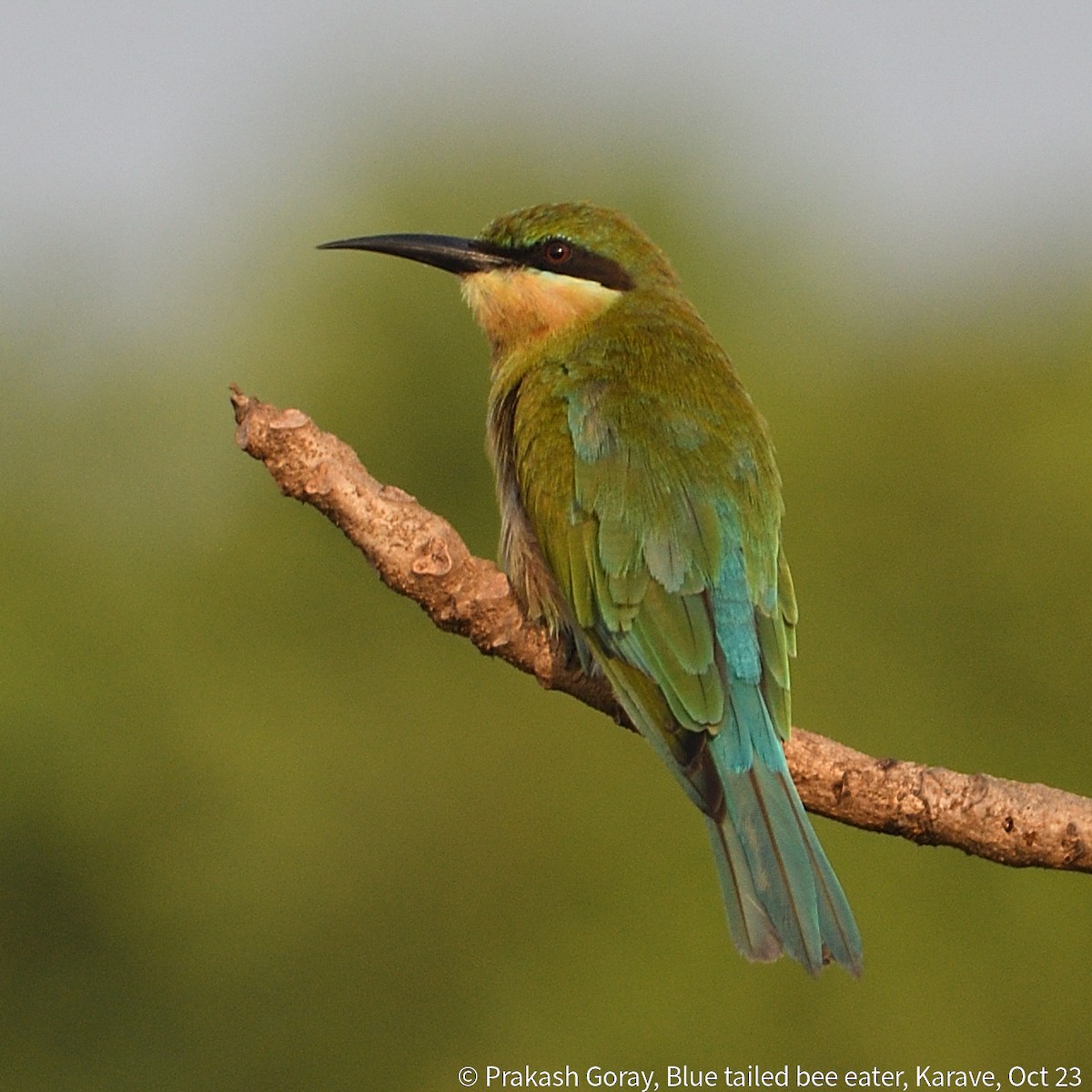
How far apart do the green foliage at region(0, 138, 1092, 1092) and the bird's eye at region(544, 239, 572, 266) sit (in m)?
7.39

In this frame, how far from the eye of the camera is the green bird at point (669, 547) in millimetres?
3527

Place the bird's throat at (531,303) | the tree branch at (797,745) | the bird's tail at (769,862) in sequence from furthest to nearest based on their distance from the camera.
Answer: the bird's throat at (531,303) < the bird's tail at (769,862) < the tree branch at (797,745)

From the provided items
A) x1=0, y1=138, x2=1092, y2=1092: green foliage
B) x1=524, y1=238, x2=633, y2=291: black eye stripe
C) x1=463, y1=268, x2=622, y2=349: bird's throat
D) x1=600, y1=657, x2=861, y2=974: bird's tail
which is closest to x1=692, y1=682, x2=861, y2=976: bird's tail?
x1=600, y1=657, x2=861, y2=974: bird's tail

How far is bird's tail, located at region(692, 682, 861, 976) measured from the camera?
3443mm

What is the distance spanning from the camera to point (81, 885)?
13.9 meters

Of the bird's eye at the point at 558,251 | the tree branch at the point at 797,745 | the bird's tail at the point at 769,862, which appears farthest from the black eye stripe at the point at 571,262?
the bird's tail at the point at 769,862

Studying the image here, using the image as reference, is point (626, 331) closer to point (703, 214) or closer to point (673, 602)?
point (673, 602)

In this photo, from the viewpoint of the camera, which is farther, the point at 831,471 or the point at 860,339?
the point at 860,339

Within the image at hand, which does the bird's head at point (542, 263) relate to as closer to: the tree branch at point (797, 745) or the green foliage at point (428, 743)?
the tree branch at point (797, 745)

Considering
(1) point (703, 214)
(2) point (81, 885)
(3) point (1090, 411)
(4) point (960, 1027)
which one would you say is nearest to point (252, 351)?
(1) point (703, 214)

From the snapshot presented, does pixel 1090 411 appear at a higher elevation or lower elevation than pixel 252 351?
lower

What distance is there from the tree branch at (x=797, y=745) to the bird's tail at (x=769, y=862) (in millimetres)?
95

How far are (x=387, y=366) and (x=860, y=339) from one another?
6.64 m

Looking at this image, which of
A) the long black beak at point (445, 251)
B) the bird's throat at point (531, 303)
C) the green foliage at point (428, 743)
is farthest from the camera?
the green foliage at point (428, 743)
